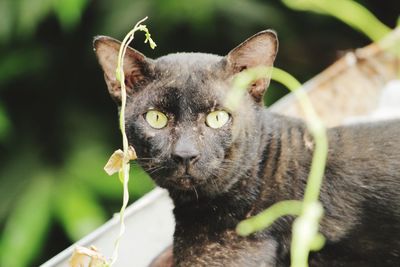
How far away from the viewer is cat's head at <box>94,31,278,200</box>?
1308 mm

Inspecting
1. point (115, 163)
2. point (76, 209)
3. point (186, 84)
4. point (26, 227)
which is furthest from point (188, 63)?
point (26, 227)

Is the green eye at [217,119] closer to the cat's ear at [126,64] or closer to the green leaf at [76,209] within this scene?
the cat's ear at [126,64]

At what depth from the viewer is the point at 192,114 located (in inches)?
51.8

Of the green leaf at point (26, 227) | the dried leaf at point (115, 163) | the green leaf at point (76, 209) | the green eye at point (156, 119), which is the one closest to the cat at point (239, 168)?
the green eye at point (156, 119)

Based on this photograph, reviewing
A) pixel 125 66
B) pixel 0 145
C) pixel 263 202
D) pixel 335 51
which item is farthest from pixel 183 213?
pixel 335 51

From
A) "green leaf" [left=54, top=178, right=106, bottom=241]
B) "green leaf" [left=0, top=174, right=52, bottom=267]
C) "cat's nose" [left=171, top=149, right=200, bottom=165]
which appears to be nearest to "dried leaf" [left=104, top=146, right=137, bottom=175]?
"cat's nose" [left=171, top=149, right=200, bottom=165]

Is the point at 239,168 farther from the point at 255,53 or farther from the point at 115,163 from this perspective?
the point at 115,163

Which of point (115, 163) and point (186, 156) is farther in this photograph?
point (186, 156)

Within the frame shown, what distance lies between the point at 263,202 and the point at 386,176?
27cm

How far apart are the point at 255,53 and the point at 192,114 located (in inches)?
7.8

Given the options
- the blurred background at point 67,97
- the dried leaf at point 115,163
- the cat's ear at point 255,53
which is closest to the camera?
the dried leaf at point 115,163

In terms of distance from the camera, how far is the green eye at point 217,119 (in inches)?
52.2

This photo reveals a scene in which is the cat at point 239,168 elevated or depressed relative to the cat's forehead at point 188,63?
depressed

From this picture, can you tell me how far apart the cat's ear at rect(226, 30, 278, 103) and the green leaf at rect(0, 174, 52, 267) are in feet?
4.24
